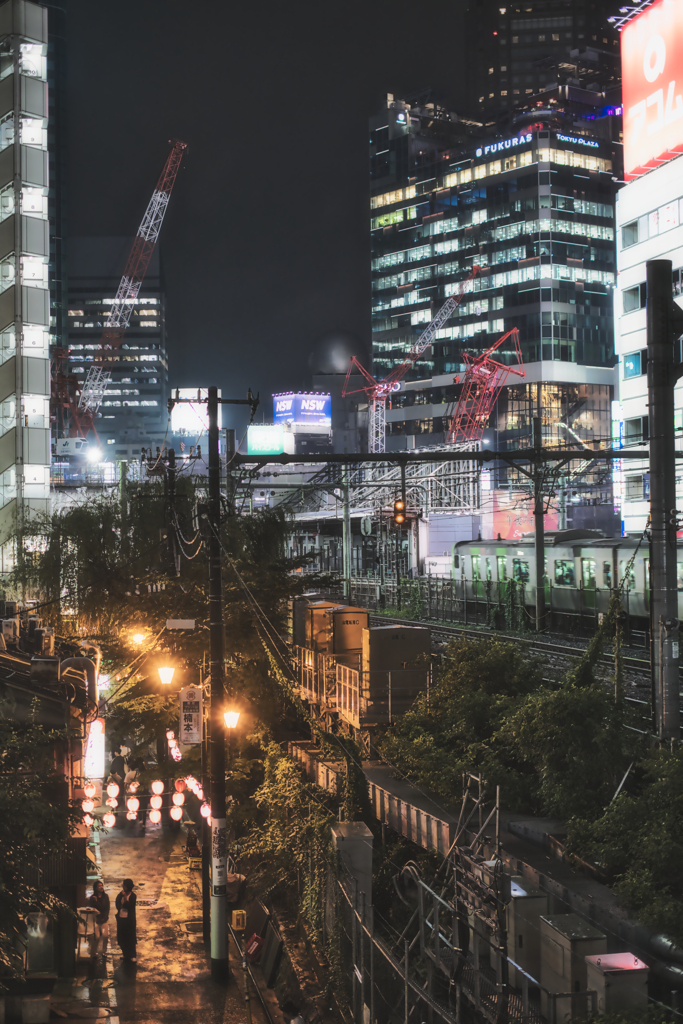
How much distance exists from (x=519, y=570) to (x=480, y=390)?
204ft

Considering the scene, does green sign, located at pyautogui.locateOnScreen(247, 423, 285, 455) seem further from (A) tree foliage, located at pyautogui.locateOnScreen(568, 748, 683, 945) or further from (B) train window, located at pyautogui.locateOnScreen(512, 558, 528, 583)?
(A) tree foliage, located at pyautogui.locateOnScreen(568, 748, 683, 945)

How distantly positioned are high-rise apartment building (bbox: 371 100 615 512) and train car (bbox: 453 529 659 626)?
7885 centimetres

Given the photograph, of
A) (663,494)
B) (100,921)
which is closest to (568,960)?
(663,494)

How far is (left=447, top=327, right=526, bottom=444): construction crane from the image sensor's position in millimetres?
97688

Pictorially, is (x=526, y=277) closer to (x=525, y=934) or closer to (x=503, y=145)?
(x=503, y=145)

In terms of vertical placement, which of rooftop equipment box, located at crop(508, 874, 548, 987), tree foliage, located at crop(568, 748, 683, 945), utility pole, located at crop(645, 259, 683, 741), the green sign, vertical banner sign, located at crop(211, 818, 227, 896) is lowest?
vertical banner sign, located at crop(211, 818, 227, 896)

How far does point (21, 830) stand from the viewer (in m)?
12.7

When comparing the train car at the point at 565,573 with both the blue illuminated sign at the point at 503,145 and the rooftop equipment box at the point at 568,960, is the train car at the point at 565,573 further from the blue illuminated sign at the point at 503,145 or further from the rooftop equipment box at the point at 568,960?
the blue illuminated sign at the point at 503,145

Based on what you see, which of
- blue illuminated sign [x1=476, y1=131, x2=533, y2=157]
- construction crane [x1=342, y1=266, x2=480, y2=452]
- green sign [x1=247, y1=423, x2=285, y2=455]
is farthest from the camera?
blue illuminated sign [x1=476, y1=131, x2=533, y2=157]

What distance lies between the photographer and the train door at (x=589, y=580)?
35.7 m

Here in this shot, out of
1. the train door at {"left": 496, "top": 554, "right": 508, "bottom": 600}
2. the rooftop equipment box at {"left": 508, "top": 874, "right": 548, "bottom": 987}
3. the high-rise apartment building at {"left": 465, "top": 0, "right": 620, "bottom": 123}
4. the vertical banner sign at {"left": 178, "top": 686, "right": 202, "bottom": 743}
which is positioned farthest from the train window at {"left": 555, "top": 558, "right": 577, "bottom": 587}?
the high-rise apartment building at {"left": 465, "top": 0, "right": 620, "bottom": 123}

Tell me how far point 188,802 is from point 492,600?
61.1 feet

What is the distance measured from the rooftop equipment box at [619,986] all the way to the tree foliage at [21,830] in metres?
6.74

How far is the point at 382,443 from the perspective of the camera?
4715 inches
